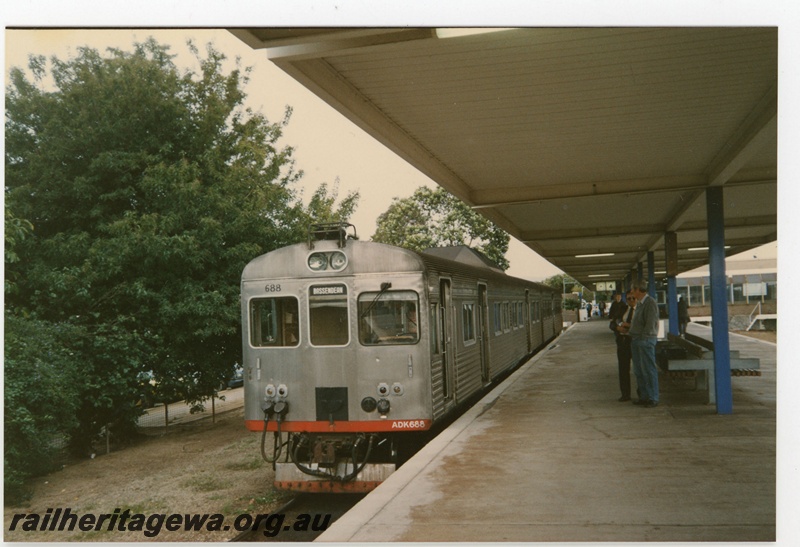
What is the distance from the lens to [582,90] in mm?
6672

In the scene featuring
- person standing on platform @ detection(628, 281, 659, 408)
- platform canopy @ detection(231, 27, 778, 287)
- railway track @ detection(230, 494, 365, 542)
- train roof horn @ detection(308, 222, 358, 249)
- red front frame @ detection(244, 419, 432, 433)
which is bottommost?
→ railway track @ detection(230, 494, 365, 542)

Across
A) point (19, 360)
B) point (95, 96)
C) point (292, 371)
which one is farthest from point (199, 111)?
point (292, 371)

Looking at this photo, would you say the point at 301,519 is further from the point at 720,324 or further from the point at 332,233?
the point at 720,324

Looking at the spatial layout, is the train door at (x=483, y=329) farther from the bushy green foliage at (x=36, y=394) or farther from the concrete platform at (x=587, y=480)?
the bushy green foliage at (x=36, y=394)

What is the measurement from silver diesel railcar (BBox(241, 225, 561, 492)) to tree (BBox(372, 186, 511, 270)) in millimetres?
27215

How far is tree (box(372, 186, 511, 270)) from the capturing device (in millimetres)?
35656

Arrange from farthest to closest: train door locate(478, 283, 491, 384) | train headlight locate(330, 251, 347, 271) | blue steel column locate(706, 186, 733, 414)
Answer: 1. train door locate(478, 283, 491, 384)
2. blue steel column locate(706, 186, 733, 414)
3. train headlight locate(330, 251, 347, 271)

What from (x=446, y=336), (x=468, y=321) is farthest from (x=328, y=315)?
(x=468, y=321)

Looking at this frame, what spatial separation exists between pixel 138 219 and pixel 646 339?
949cm

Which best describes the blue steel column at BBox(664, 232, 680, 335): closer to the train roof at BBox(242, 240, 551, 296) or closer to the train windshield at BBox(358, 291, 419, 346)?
the train roof at BBox(242, 240, 551, 296)

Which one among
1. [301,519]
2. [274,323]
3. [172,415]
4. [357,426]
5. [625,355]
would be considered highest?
[274,323]

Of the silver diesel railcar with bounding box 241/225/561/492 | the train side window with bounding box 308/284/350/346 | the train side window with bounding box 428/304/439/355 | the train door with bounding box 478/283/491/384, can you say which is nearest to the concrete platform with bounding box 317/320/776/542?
the silver diesel railcar with bounding box 241/225/561/492

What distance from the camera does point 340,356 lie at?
25.4 ft

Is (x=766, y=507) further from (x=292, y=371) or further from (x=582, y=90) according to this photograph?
(x=292, y=371)
